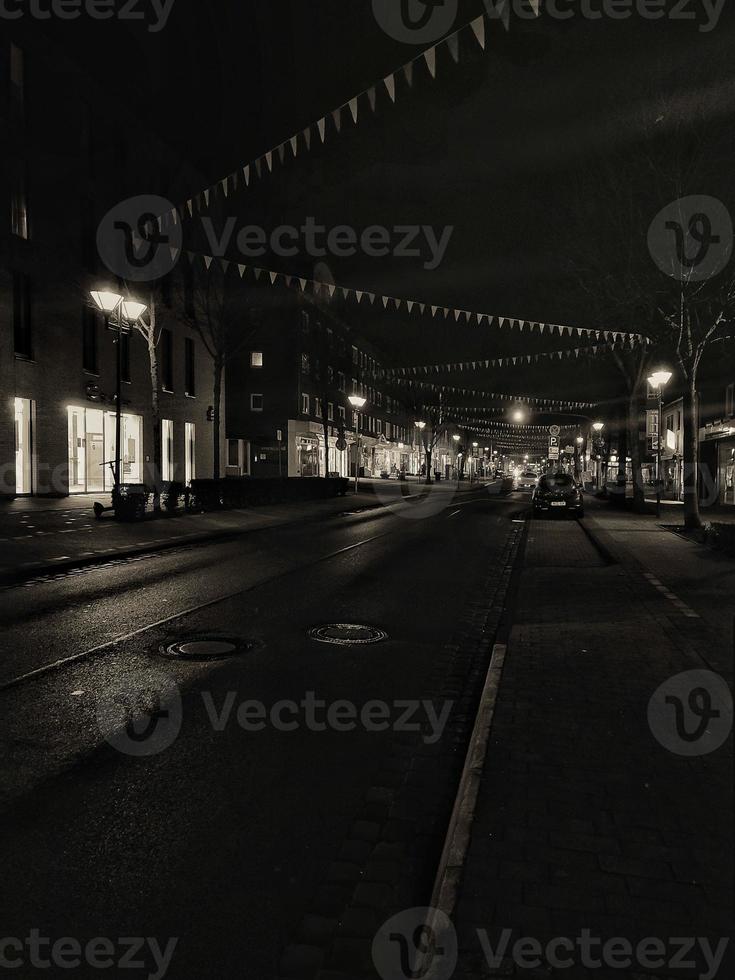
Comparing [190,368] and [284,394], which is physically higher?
[284,394]

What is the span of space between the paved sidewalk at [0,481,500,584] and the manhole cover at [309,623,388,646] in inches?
232

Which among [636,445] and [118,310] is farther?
[636,445]

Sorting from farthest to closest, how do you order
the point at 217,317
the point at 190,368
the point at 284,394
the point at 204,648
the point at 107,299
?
the point at 284,394 → the point at 190,368 → the point at 217,317 → the point at 107,299 → the point at 204,648

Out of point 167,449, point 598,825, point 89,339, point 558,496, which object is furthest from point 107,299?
point 598,825

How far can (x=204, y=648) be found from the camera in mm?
6910

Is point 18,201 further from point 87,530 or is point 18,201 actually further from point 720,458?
point 720,458

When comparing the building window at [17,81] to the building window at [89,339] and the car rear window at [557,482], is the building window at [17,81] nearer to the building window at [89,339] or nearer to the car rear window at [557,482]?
the building window at [89,339]

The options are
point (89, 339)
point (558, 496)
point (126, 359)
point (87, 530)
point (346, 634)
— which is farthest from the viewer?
point (126, 359)

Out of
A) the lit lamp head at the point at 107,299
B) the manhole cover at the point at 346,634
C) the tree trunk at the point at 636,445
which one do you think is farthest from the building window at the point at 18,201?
the tree trunk at the point at 636,445

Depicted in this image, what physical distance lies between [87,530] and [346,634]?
11.8 m

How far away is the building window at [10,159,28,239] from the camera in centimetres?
2386

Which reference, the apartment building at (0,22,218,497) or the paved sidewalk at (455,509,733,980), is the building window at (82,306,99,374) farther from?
the paved sidewalk at (455,509,733,980)

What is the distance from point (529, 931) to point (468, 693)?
3.18 m

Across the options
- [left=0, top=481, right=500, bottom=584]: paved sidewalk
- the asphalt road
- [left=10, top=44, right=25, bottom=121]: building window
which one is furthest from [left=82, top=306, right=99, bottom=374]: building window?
the asphalt road
